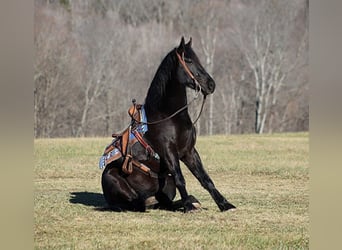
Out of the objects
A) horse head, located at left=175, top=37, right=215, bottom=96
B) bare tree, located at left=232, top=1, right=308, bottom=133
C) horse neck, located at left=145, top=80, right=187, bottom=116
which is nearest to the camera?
horse head, located at left=175, top=37, right=215, bottom=96

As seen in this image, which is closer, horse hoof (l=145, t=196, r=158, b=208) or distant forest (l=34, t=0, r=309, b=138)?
horse hoof (l=145, t=196, r=158, b=208)

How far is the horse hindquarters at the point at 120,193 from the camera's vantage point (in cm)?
440

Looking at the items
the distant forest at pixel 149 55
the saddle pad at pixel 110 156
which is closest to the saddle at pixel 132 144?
the saddle pad at pixel 110 156

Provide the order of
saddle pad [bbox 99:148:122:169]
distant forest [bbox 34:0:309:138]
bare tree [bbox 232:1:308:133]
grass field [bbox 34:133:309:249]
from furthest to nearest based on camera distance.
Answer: bare tree [bbox 232:1:308:133] → distant forest [bbox 34:0:309:138] → saddle pad [bbox 99:148:122:169] → grass field [bbox 34:133:309:249]

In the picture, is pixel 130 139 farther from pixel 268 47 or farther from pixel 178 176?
pixel 268 47

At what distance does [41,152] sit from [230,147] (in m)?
3.68

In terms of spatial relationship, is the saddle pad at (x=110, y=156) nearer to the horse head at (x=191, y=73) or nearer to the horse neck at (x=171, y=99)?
the horse neck at (x=171, y=99)

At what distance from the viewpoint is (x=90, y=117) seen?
16.3m

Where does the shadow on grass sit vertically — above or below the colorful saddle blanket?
below

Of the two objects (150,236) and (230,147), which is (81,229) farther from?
(230,147)

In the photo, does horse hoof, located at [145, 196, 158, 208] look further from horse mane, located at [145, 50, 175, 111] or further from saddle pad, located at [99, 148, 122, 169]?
horse mane, located at [145, 50, 175, 111]

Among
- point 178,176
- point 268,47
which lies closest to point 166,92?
point 178,176

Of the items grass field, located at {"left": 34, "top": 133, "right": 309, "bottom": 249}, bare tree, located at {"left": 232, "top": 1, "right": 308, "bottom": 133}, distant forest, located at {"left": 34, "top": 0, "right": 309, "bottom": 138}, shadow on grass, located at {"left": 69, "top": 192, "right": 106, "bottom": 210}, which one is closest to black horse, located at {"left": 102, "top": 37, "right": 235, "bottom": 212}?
grass field, located at {"left": 34, "top": 133, "right": 309, "bottom": 249}

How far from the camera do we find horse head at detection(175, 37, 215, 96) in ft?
13.7
